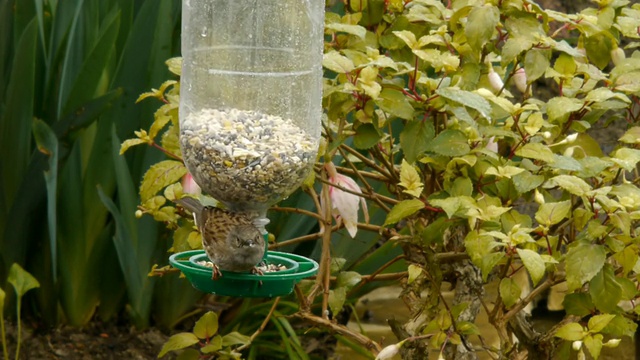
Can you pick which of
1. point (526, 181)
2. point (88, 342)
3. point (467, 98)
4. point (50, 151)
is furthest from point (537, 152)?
point (88, 342)

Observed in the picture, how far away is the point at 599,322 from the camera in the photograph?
2078 millimetres

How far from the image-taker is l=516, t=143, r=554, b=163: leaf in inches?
80.7

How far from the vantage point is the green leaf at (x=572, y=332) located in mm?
2090

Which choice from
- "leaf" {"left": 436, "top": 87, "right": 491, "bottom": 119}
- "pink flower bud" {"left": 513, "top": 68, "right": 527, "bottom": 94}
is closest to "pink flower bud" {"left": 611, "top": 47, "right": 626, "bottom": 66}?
"pink flower bud" {"left": 513, "top": 68, "right": 527, "bottom": 94}

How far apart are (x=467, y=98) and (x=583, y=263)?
39 cm

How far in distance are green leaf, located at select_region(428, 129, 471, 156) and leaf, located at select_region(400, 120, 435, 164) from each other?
44 mm

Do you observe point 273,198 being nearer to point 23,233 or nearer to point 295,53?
point 295,53

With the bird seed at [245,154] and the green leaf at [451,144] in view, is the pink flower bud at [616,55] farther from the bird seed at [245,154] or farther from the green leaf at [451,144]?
the bird seed at [245,154]

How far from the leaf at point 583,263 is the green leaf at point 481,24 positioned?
46 centimetres

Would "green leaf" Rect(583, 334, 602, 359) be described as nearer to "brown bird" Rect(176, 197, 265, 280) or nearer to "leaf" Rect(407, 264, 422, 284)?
"leaf" Rect(407, 264, 422, 284)

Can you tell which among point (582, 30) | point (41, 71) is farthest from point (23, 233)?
point (582, 30)

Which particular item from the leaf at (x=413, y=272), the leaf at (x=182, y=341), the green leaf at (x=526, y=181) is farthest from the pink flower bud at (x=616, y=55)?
the leaf at (x=182, y=341)

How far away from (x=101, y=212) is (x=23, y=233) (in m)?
0.25

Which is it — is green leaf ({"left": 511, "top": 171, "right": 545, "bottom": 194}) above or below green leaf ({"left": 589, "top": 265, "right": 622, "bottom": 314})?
above
